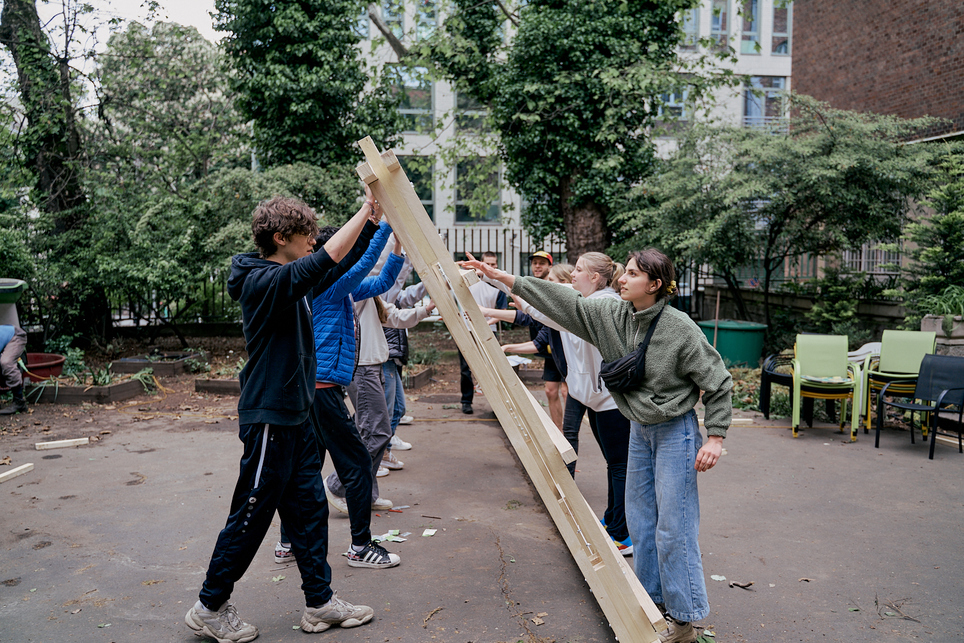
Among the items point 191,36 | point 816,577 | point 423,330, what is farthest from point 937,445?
point 191,36

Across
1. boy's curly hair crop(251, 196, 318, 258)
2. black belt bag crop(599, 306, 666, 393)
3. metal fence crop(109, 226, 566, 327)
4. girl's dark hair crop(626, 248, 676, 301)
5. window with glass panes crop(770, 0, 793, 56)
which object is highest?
window with glass panes crop(770, 0, 793, 56)

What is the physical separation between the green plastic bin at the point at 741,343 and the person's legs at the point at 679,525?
924cm

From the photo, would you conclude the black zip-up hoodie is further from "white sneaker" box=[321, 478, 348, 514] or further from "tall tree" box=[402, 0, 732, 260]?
"tall tree" box=[402, 0, 732, 260]

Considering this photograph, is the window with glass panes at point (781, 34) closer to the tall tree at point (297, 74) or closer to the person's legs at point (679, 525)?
the tall tree at point (297, 74)

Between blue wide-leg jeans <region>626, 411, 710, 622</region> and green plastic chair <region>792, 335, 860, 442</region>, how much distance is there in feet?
16.5

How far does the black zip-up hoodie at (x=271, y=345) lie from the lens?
10.2ft

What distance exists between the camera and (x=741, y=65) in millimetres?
26438

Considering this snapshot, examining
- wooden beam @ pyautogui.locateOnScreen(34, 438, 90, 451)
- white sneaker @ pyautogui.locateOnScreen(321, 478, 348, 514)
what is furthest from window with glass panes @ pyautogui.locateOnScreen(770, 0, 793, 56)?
white sneaker @ pyautogui.locateOnScreen(321, 478, 348, 514)

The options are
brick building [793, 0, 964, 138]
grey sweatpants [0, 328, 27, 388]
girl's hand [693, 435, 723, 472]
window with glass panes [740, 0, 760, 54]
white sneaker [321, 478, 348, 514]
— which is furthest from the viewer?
window with glass panes [740, 0, 760, 54]

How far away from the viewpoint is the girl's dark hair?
3.17 metres

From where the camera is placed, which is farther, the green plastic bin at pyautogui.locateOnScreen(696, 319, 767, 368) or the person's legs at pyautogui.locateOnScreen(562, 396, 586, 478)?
the green plastic bin at pyautogui.locateOnScreen(696, 319, 767, 368)

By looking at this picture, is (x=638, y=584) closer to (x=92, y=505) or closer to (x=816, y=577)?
(x=816, y=577)

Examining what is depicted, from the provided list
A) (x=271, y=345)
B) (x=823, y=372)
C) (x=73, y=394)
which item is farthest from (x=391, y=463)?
(x=73, y=394)

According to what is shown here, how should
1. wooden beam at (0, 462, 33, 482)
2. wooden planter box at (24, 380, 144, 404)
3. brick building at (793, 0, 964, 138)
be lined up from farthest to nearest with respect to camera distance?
1. brick building at (793, 0, 964, 138)
2. wooden planter box at (24, 380, 144, 404)
3. wooden beam at (0, 462, 33, 482)
